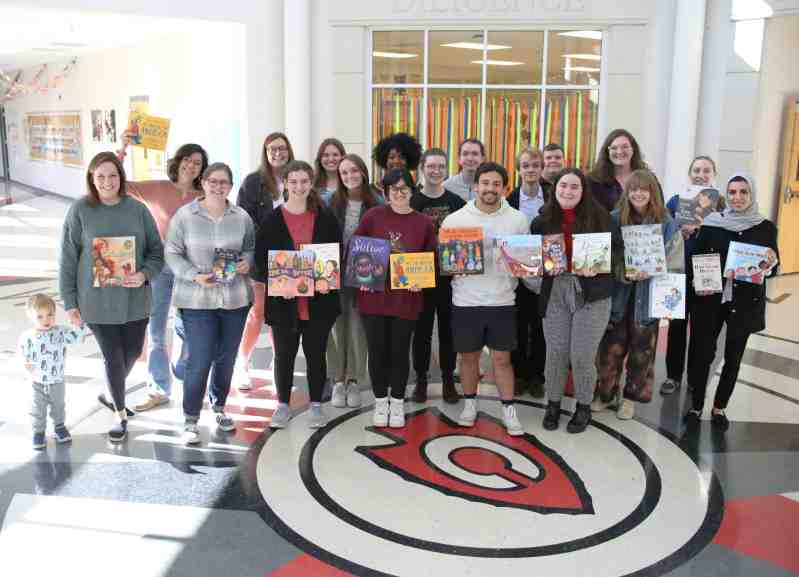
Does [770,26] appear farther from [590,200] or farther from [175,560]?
[175,560]

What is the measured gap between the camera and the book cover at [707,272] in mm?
4289

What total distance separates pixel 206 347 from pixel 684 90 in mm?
6283

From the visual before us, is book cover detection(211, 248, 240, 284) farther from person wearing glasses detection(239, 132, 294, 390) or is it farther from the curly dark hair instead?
the curly dark hair

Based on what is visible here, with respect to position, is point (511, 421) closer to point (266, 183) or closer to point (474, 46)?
point (266, 183)

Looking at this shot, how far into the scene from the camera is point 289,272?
160 inches

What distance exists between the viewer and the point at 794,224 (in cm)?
929

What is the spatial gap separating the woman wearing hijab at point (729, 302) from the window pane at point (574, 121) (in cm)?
422

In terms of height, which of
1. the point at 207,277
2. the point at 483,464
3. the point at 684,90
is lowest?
the point at 483,464

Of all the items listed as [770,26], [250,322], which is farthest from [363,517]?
[770,26]

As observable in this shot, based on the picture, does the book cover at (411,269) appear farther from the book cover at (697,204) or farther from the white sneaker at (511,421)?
the book cover at (697,204)

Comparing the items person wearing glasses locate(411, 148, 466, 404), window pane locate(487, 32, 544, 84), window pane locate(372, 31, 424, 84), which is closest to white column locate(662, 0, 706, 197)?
window pane locate(487, 32, 544, 84)

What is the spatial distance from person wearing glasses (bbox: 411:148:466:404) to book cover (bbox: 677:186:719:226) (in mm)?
1443

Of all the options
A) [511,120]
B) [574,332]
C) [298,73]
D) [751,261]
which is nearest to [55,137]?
[298,73]

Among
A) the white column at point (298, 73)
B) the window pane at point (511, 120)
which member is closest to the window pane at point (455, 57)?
the window pane at point (511, 120)
